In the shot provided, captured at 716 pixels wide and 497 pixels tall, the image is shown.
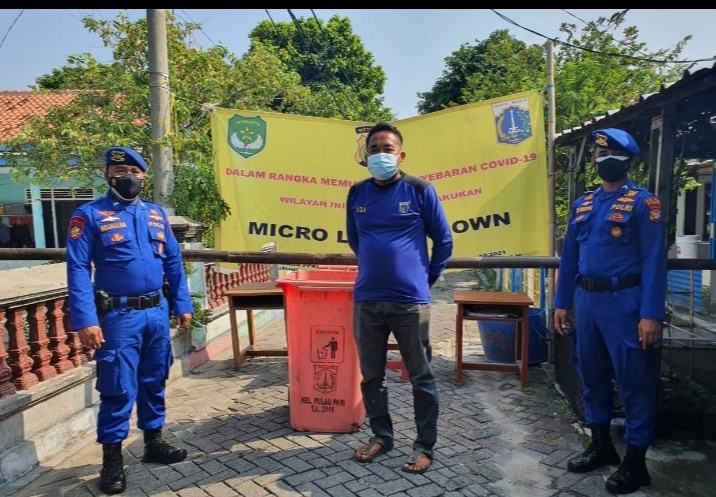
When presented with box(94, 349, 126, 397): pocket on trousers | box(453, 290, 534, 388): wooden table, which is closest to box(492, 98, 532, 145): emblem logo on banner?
box(453, 290, 534, 388): wooden table

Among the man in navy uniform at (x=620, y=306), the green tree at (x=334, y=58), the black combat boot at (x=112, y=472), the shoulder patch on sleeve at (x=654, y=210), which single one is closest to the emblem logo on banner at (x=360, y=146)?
the man in navy uniform at (x=620, y=306)

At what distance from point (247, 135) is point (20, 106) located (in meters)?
15.4

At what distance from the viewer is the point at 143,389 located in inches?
126

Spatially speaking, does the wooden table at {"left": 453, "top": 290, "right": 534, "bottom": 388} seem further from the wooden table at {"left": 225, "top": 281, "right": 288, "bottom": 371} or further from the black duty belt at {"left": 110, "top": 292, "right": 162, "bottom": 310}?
A: the black duty belt at {"left": 110, "top": 292, "right": 162, "bottom": 310}

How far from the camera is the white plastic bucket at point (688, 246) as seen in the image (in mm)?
9680

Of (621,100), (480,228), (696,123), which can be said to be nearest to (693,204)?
(621,100)

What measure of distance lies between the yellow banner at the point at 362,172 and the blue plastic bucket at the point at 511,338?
114 cm

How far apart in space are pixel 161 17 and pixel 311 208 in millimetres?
2676

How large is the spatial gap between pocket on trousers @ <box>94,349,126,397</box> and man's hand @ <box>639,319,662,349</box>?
9.57ft

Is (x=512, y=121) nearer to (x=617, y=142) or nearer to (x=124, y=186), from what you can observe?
(x=617, y=142)

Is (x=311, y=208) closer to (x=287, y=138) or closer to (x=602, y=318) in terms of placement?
(x=287, y=138)

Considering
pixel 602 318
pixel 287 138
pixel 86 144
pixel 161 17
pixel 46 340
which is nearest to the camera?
pixel 602 318

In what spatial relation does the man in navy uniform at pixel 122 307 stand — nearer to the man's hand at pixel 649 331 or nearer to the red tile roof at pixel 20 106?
the man's hand at pixel 649 331

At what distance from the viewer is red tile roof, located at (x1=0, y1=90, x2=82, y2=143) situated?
14023mm
